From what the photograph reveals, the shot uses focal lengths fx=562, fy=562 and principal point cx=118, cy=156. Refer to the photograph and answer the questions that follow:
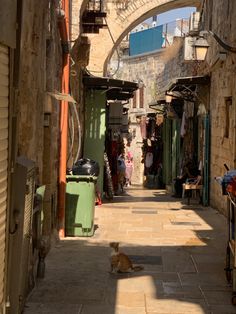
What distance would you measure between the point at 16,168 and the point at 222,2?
31.0 feet

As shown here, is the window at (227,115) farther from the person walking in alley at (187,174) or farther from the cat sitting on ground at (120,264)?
the cat sitting on ground at (120,264)

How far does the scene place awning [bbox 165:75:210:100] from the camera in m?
14.1

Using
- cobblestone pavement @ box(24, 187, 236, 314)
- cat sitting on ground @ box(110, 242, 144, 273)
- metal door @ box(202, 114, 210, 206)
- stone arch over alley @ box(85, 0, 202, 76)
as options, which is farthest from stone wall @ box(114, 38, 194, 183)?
cat sitting on ground @ box(110, 242, 144, 273)

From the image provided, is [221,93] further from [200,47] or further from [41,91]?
[41,91]

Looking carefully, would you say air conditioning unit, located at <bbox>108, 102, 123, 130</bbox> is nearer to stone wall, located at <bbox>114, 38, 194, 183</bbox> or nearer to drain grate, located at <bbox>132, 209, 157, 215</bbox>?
drain grate, located at <bbox>132, 209, 157, 215</bbox>

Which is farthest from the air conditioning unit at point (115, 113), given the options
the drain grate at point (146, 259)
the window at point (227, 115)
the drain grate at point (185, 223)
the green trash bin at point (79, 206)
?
the drain grate at point (146, 259)

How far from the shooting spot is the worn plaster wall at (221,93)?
11.0 m

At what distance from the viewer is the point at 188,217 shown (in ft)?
38.0

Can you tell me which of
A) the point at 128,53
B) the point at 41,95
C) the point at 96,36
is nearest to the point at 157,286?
the point at 41,95

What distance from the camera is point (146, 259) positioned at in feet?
24.5

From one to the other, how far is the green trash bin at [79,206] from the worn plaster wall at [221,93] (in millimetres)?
3077

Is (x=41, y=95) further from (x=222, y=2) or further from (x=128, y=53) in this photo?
(x=128, y=53)

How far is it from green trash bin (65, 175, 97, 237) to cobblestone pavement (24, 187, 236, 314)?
24 cm

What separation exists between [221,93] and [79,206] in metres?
5.04
